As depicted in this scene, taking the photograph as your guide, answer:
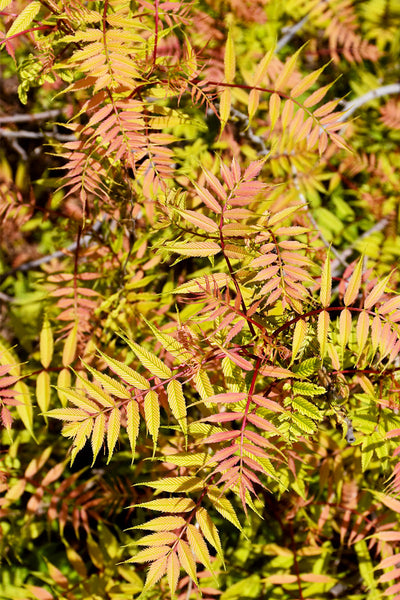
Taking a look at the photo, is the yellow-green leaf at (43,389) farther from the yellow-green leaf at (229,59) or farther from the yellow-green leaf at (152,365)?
the yellow-green leaf at (229,59)

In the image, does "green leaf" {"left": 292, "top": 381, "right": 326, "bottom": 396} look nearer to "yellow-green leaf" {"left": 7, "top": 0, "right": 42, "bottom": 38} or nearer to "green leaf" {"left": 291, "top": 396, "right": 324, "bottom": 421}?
"green leaf" {"left": 291, "top": 396, "right": 324, "bottom": 421}

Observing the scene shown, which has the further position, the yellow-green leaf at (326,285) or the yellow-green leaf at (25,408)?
the yellow-green leaf at (25,408)

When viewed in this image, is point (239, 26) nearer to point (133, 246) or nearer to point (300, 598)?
point (133, 246)

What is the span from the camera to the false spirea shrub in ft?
3.89

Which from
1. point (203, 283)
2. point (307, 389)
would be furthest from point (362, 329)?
point (203, 283)

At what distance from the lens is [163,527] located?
1.16 m

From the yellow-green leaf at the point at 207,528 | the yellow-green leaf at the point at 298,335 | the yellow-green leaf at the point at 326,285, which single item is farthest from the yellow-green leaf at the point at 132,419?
the yellow-green leaf at the point at 326,285

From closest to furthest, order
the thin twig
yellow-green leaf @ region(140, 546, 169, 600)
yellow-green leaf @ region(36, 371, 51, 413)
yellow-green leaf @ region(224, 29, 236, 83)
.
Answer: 1. yellow-green leaf @ region(140, 546, 169, 600)
2. yellow-green leaf @ region(224, 29, 236, 83)
3. yellow-green leaf @ region(36, 371, 51, 413)
4. the thin twig

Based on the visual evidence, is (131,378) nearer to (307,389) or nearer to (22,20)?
(307,389)

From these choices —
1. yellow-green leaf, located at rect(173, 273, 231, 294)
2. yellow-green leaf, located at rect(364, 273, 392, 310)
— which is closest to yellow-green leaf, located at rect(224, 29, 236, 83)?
yellow-green leaf, located at rect(173, 273, 231, 294)

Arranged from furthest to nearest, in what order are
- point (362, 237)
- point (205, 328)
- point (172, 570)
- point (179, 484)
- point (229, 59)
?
1. point (362, 237)
2. point (205, 328)
3. point (229, 59)
4. point (179, 484)
5. point (172, 570)

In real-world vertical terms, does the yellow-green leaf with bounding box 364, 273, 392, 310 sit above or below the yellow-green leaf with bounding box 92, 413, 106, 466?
above

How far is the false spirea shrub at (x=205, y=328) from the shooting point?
1186mm

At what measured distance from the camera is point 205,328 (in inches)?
66.2
